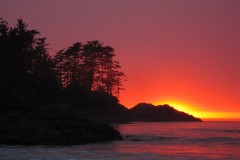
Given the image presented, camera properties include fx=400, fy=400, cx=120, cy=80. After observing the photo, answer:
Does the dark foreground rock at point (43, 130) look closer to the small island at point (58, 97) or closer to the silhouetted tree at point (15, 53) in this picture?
the small island at point (58, 97)

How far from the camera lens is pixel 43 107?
6369 cm

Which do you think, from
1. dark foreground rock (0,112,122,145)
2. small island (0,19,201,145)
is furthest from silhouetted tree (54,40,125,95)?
dark foreground rock (0,112,122,145)

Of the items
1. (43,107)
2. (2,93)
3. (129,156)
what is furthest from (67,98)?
(129,156)

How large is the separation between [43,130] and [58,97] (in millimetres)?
47055

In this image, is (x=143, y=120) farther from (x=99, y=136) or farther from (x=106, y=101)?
(x=99, y=136)

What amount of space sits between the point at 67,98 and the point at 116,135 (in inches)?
1964

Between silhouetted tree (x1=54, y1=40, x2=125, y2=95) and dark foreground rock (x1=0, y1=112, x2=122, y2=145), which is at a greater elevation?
silhouetted tree (x1=54, y1=40, x2=125, y2=95)

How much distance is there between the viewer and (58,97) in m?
84.1

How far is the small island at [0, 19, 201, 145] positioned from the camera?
123 ft

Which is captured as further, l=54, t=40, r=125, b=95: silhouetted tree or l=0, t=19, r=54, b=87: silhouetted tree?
l=54, t=40, r=125, b=95: silhouetted tree

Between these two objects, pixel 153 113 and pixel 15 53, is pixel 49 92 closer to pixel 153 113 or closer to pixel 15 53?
pixel 15 53

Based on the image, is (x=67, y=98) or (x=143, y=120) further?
(x=143, y=120)

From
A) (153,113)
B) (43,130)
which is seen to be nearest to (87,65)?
(153,113)

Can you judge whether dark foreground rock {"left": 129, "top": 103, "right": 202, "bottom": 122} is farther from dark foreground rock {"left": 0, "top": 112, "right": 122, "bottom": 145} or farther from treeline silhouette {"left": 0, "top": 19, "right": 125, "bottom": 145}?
dark foreground rock {"left": 0, "top": 112, "right": 122, "bottom": 145}
